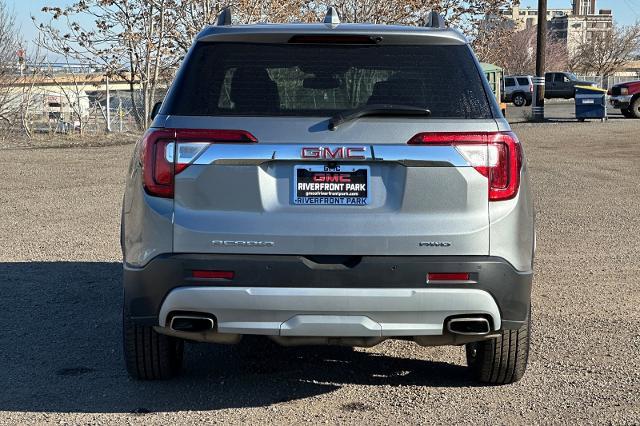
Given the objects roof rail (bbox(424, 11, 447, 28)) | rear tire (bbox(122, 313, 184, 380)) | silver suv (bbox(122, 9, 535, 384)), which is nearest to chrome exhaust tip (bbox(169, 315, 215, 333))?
silver suv (bbox(122, 9, 535, 384))

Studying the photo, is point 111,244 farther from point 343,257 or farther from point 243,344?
point 343,257

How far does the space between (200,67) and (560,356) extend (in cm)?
281

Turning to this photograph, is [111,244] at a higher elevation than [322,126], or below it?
below

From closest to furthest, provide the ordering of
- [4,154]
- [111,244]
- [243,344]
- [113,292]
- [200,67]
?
[200,67] < [243,344] < [113,292] < [111,244] < [4,154]

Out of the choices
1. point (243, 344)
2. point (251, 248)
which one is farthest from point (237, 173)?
point (243, 344)

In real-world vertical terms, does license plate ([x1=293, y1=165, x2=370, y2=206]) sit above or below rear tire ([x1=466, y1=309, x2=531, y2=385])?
above

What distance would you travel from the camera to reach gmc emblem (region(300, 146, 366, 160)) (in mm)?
4598

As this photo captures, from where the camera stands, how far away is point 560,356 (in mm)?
6102

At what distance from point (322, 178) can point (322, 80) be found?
55 cm

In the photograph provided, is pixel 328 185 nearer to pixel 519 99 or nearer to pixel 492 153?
pixel 492 153

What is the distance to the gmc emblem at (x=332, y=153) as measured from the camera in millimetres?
4598

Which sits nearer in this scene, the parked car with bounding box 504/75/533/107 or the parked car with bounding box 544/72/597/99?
the parked car with bounding box 504/75/533/107

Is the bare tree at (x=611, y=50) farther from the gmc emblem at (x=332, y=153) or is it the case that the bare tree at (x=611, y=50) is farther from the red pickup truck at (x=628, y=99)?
the gmc emblem at (x=332, y=153)

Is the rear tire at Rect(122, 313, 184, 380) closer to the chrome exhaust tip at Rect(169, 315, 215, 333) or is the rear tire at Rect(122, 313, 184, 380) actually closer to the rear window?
the chrome exhaust tip at Rect(169, 315, 215, 333)
